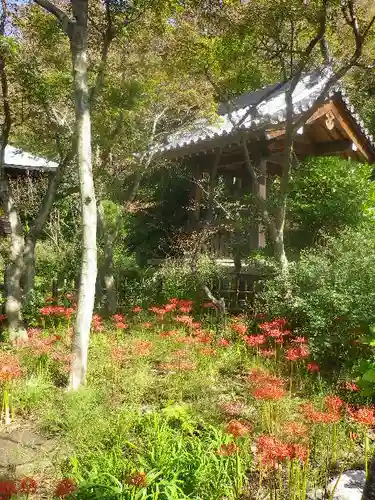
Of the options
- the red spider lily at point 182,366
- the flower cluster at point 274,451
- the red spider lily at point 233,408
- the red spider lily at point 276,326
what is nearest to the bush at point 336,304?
the red spider lily at point 276,326

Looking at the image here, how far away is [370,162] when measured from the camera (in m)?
12.5

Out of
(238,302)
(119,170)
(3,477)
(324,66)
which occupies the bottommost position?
(3,477)

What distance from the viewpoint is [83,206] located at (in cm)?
552

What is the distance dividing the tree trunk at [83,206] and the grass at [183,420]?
0.43 metres

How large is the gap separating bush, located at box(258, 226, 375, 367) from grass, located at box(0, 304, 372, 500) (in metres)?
0.42

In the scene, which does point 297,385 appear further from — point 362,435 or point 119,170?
point 119,170

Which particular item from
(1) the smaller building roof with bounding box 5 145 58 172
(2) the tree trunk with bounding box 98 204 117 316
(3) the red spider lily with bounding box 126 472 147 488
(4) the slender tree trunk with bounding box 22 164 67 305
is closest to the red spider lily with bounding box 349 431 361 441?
(3) the red spider lily with bounding box 126 472 147 488

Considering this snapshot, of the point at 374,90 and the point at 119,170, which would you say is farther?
the point at 374,90

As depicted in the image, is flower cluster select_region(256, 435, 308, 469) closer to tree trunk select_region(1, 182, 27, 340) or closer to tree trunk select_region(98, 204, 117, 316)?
tree trunk select_region(1, 182, 27, 340)

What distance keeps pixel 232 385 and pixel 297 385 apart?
2.59 feet

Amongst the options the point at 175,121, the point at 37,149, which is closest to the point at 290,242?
the point at 175,121

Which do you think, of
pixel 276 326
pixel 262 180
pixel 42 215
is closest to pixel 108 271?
pixel 42 215

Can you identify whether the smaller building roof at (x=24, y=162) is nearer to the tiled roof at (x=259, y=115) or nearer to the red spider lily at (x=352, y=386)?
the tiled roof at (x=259, y=115)

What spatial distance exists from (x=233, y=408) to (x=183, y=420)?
0.48 m
